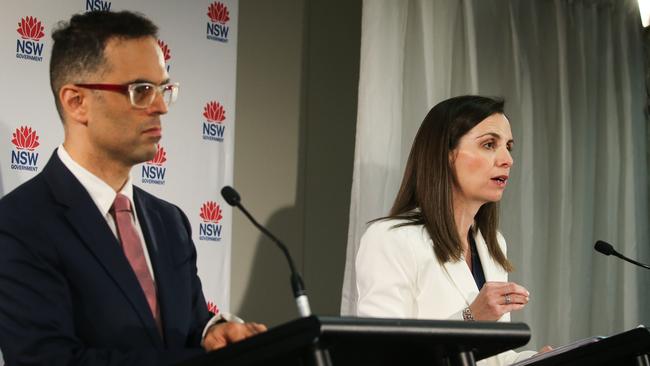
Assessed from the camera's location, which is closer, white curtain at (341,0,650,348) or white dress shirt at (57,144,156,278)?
white dress shirt at (57,144,156,278)

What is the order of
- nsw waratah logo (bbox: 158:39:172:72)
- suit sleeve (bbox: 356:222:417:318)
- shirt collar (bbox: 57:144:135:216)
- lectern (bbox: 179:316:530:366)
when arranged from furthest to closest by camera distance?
1. nsw waratah logo (bbox: 158:39:172:72)
2. suit sleeve (bbox: 356:222:417:318)
3. shirt collar (bbox: 57:144:135:216)
4. lectern (bbox: 179:316:530:366)

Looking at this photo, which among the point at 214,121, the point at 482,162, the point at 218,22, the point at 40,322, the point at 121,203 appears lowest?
the point at 40,322

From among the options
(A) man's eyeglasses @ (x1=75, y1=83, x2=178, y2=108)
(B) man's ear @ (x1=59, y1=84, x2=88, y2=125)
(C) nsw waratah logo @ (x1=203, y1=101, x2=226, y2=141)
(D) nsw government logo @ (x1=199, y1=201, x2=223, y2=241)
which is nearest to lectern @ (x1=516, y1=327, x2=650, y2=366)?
(A) man's eyeglasses @ (x1=75, y1=83, x2=178, y2=108)

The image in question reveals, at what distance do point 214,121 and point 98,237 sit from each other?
1.78m

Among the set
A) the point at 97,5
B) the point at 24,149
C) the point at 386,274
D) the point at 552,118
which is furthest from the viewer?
the point at 552,118

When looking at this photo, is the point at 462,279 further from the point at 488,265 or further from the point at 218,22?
the point at 218,22

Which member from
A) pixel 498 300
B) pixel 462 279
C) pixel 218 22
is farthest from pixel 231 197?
pixel 218 22

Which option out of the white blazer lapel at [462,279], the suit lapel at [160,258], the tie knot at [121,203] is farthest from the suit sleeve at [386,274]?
the tie knot at [121,203]

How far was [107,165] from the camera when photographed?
2.42 metres

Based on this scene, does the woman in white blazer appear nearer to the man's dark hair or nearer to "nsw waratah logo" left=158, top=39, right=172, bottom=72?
"nsw waratah logo" left=158, top=39, right=172, bottom=72

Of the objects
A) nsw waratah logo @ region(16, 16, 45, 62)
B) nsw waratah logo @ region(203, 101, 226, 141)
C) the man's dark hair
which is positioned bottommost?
nsw waratah logo @ region(203, 101, 226, 141)

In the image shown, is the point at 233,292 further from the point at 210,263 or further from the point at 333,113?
the point at 333,113

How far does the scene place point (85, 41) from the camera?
245cm

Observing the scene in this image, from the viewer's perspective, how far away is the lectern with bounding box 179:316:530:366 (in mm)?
1676
